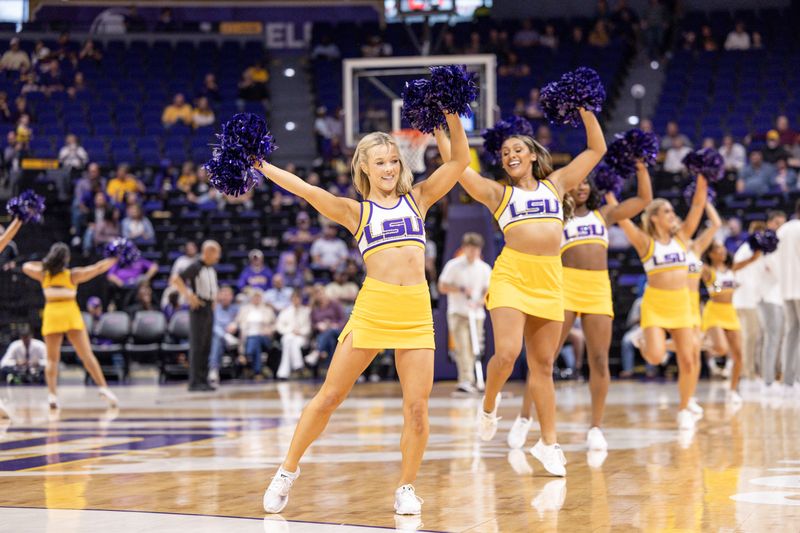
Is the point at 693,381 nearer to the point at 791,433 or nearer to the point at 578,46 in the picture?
the point at 791,433

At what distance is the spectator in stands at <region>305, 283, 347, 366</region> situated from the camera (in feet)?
50.6

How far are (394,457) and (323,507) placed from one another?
6.04ft

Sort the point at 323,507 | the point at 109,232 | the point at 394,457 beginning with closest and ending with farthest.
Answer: the point at 323,507 → the point at 394,457 → the point at 109,232

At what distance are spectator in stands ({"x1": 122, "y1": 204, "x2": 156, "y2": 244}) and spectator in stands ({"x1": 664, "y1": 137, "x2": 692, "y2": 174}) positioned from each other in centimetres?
868

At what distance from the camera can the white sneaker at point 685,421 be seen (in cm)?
795

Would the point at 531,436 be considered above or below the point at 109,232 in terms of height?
below

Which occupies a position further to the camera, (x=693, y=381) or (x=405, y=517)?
(x=693, y=381)

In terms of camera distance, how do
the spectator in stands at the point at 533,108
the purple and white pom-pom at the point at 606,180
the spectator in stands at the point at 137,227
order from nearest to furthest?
the purple and white pom-pom at the point at 606,180
the spectator in stands at the point at 137,227
the spectator in stands at the point at 533,108

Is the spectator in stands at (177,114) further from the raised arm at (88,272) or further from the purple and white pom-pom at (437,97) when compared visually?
the purple and white pom-pom at (437,97)

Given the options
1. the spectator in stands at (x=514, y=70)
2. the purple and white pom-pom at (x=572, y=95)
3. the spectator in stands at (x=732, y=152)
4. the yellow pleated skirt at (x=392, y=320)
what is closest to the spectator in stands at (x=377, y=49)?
the spectator in stands at (x=514, y=70)

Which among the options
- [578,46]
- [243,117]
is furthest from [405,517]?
[578,46]

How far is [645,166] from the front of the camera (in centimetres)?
703

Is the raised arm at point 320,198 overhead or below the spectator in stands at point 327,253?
below

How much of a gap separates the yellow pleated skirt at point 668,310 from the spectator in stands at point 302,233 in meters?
10.1
